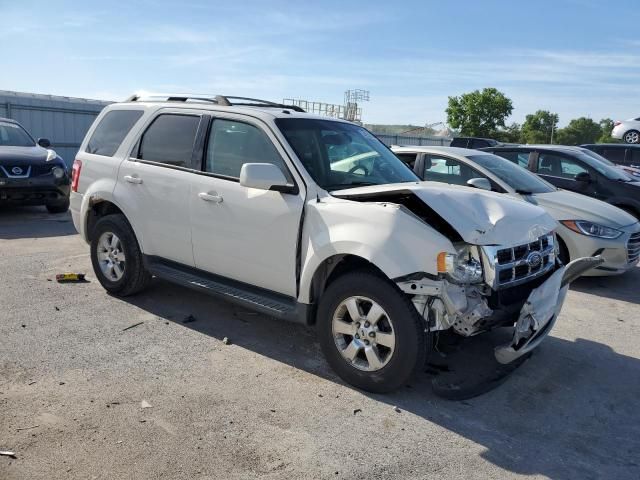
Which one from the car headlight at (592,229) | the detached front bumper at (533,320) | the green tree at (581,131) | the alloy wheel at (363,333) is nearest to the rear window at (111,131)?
the alloy wheel at (363,333)

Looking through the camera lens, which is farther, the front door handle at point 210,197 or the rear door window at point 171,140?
the rear door window at point 171,140

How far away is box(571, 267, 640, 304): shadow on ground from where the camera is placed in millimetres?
6965

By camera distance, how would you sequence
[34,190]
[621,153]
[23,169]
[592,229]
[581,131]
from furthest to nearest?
[581,131] → [621,153] → [34,190] → [23,169] → [592,229]

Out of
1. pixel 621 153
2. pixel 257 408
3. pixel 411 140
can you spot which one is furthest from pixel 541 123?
pixel 257 408

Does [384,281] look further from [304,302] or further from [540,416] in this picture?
[540,416]

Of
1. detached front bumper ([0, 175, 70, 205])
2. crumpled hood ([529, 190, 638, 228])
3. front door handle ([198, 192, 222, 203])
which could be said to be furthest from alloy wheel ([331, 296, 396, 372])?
detached front bumper ([0, 175, 70, 205])

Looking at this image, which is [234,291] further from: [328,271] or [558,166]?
[558,166]

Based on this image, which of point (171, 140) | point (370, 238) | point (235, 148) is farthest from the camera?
point (171, 140)

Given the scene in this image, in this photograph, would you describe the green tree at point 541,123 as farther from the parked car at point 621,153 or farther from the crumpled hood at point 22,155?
the crumpled hood at point 22,155

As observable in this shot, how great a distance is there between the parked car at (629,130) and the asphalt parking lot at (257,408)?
1907 centimetres

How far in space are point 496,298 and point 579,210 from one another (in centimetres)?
387

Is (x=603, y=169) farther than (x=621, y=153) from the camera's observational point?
No

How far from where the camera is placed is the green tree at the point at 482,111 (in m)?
62.4

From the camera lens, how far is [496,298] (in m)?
3.89
